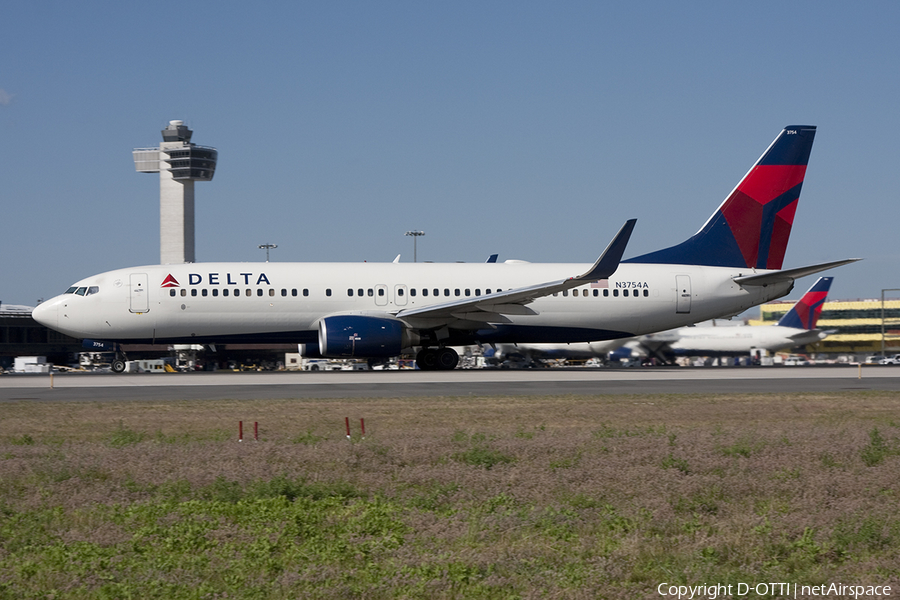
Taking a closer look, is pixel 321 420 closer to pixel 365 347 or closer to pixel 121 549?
pixel 121 549

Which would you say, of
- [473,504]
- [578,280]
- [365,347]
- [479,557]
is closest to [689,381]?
[578,280]

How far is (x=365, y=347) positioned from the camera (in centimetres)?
2984

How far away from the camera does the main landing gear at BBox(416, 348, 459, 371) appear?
33.2m

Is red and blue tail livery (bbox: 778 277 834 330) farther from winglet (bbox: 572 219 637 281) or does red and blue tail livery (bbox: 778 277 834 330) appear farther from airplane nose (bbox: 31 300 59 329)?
airplane nose (bbox: 31 300 59 329)

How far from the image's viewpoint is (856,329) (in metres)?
69.2

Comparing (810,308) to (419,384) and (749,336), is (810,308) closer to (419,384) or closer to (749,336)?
(749,336)

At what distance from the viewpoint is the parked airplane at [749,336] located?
58875 millimetres

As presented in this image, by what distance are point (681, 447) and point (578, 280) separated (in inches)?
657

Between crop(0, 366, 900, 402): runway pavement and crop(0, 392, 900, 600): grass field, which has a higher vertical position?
crop(0, 366, 900, 402): runway pavement

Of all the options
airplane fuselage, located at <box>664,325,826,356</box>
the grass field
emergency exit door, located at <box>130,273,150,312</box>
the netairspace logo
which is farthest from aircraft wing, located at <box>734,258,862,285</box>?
airplane fuselage, located at <box>664,325,826,356</box>

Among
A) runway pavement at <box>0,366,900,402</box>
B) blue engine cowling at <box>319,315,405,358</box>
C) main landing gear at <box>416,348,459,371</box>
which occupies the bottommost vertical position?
runway pavement at <box>0,366,900,402</box>

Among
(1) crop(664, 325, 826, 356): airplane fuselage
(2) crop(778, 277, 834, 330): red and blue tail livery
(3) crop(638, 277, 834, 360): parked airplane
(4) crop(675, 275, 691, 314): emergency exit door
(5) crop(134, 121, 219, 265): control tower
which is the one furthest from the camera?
(5) crop(134, 121, 219, 265): control tower

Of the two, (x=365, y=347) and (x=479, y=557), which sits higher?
(x=365, y=347)

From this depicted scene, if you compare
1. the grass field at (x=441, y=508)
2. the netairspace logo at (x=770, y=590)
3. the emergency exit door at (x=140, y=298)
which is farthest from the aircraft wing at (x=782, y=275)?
the netairspace logo at (x=770, y=590)
